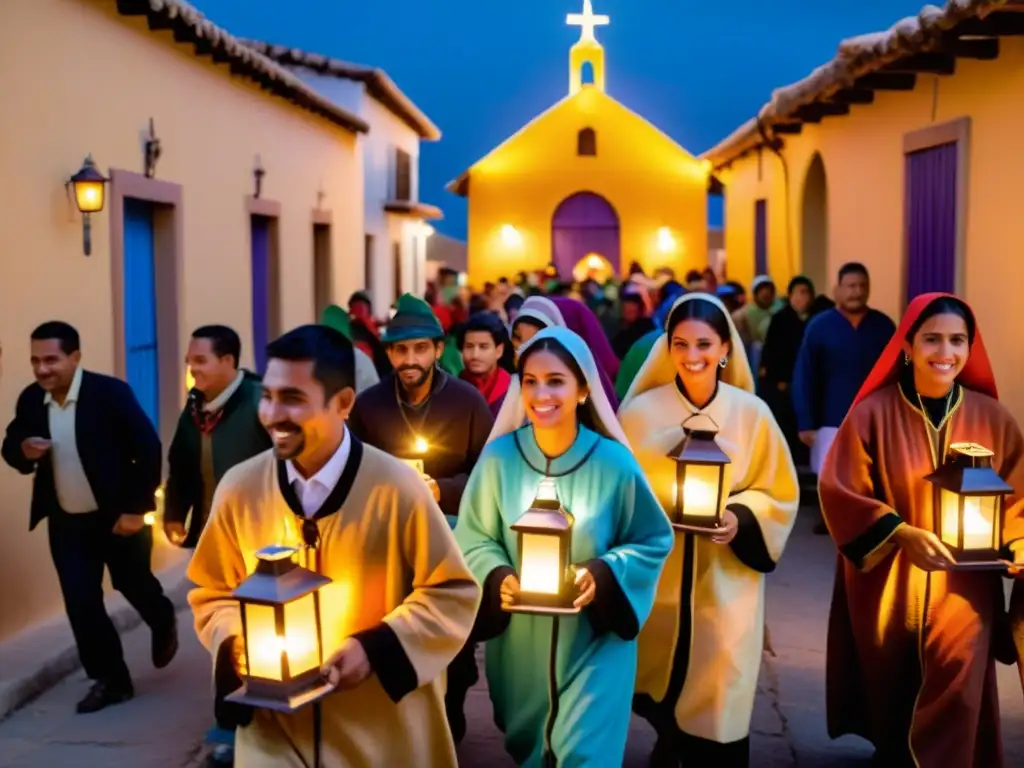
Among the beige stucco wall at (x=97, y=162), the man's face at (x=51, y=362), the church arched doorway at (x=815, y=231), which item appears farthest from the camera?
the church arched doorway at (x=815, y=231)

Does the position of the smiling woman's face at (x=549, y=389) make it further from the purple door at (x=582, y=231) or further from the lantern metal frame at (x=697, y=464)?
the purple door at (x=582, y=231)

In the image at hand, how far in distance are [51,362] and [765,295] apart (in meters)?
8.60

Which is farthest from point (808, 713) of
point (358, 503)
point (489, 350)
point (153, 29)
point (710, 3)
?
point (710, 3)

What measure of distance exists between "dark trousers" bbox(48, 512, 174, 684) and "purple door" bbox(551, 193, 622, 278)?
2764 cm

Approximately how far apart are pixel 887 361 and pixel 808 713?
1952 mm

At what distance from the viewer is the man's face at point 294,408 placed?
10.6 ft

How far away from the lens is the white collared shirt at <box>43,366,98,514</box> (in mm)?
6289

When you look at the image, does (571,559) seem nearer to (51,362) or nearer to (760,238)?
(51,362)

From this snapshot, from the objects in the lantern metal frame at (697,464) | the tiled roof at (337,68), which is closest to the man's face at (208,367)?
the lantern metal frame at (697,464)

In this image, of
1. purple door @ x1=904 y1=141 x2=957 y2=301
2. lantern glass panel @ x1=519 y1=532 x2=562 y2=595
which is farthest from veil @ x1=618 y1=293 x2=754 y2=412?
purple door @ x1=904 y1=141 x2=957 y2=301

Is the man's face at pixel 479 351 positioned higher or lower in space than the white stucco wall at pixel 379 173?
lower

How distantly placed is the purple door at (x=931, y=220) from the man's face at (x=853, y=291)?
57.6 inches

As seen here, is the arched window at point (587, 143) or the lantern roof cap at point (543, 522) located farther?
the arched window at point (587, 143)

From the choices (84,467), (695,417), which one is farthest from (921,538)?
(84,467)
